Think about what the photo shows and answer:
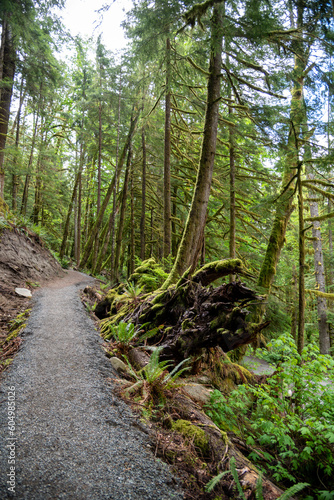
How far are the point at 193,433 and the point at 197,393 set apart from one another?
5.61ft

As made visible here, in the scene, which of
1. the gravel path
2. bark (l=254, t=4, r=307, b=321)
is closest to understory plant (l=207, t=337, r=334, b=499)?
bark (l=254, t=4, r=307, b=321)

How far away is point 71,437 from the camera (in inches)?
87.4

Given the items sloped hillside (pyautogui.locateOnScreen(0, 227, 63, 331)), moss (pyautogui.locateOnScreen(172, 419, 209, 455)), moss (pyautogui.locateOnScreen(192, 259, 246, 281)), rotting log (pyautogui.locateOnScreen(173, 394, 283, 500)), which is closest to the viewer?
rotting log (pyautogui.locateOnScreen(173, 394, 283, 500))

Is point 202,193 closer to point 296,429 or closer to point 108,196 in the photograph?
point 296,429

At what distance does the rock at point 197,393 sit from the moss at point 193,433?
1.12 metres

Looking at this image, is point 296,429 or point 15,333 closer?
point 296,429

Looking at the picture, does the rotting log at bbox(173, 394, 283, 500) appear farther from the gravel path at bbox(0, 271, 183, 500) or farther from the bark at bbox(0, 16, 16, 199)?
the bark at bbox(0, 16, 16, 199)

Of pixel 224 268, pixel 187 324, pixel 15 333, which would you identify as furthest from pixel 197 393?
pixel 15 333

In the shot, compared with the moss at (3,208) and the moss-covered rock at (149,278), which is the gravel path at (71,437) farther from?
the moss at (3,208)

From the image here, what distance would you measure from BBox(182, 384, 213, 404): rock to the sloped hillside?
151 inches

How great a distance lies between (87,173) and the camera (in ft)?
66.5

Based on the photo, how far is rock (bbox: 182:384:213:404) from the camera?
3.94 meters

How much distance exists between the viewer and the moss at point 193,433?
247cm

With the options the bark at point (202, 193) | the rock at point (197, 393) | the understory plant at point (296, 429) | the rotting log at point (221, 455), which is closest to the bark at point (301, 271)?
the understory plant at point (296, 429)
